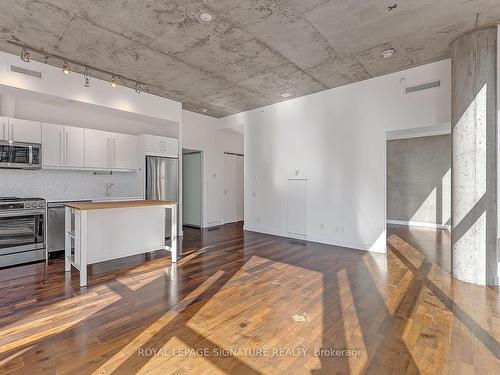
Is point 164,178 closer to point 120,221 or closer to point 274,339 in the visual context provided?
point 120,221

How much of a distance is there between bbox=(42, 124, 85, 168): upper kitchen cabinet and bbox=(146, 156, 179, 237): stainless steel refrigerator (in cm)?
135

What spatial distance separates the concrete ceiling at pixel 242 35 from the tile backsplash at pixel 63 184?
2084 mm

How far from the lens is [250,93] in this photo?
232 inches

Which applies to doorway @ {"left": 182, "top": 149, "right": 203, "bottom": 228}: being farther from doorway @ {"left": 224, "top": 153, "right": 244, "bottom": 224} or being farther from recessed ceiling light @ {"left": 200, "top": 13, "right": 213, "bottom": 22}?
recessed ceiling light @ {"left": 200, "top": 13, "right": 213, "bottom": 22}

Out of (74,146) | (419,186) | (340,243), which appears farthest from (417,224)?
(74,146)

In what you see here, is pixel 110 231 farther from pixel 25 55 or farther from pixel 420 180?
pixel 420 180

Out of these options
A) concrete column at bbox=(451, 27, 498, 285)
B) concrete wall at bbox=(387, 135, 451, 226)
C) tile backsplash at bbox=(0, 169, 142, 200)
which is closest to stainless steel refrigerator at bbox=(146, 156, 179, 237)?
tile backsplash at bbox=(0, 169, 142, 200)

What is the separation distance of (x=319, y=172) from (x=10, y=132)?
5.78m

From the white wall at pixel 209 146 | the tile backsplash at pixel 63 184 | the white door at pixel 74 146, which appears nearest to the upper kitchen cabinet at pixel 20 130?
the white door at pixel 74 146

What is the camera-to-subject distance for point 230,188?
854 centimetres

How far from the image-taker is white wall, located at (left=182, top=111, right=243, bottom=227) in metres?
7.26

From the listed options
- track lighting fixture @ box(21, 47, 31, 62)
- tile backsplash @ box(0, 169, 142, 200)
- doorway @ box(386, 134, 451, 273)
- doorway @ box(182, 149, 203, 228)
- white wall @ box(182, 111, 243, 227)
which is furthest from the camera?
doorway @ box(182, 149, 203, 228)

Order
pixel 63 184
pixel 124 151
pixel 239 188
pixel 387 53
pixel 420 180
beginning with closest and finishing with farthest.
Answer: pixel 387 53 < pixel 63 184 < pixel 124 151 < pixel 420 180 < pixel 239 188

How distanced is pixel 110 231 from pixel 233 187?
507 cm
